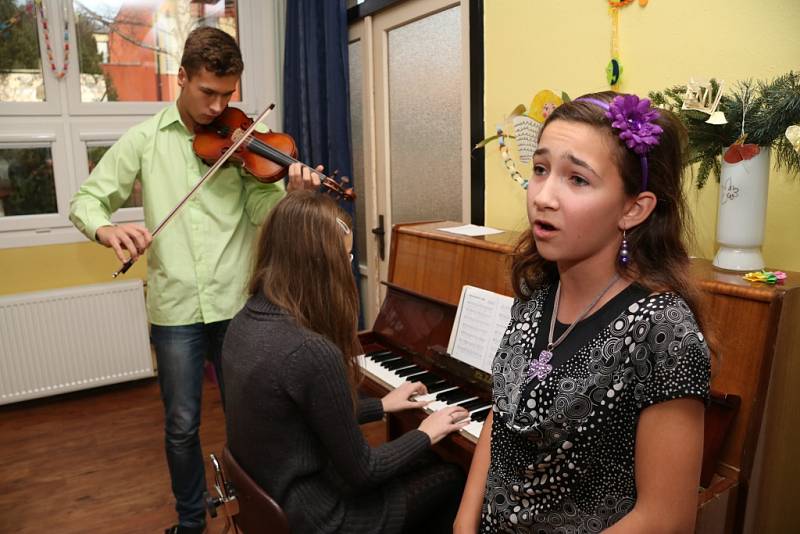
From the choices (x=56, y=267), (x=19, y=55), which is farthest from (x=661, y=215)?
(x=19, y=55)

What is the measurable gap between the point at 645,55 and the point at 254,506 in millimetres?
1518

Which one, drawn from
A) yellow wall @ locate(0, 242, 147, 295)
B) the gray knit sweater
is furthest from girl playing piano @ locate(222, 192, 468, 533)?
yellow wall @ locate(0, 242, 147, 295)

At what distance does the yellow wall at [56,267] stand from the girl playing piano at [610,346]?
121 inches

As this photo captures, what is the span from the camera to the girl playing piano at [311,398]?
4.10 ft

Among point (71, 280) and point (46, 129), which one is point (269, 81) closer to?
point (46, 129)

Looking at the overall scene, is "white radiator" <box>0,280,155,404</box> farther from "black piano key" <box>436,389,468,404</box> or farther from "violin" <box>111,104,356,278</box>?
"black piano key" <box>436,389,468,404</box>

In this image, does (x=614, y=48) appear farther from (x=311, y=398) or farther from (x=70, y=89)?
(x=70, y=89)

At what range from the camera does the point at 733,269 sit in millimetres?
1326

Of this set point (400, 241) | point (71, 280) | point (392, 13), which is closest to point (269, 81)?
point (392, 13)

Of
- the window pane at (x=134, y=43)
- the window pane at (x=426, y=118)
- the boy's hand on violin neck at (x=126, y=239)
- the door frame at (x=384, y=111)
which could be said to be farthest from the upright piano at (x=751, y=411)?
the window pane at (x=134, y=43)

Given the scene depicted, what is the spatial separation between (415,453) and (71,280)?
2.74 meters

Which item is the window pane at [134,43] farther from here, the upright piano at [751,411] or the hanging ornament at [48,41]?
the upright piano at [751,411]

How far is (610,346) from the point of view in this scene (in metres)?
0.92

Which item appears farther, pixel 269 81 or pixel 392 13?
pixel 269 81
